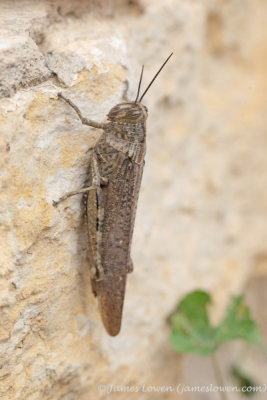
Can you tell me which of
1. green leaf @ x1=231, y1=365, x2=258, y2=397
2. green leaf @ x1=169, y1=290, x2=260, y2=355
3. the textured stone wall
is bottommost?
green leaf @ x1=231, y1=365, x2=258, y2=397

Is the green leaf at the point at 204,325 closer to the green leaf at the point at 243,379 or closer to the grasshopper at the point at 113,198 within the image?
the grasshopper at the point at 113,198

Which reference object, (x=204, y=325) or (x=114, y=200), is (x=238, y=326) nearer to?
(x=204, y=325)

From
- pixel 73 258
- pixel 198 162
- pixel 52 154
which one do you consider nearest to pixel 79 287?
pixel 73 258

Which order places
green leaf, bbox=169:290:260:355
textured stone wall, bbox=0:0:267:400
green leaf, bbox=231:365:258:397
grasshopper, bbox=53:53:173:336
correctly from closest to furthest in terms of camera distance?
textured stone wall, bbox=0:0:267:400, grasshopper, bbox=53:53:173:336, green leaf, bbox=169:290:260:355, green leaf, bbox=231:365:258:397


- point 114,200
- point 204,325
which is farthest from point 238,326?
point 114,200

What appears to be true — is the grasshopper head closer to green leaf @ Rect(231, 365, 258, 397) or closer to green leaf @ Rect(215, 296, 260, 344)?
green leaf @ Rect(215, 296, 260, 344)

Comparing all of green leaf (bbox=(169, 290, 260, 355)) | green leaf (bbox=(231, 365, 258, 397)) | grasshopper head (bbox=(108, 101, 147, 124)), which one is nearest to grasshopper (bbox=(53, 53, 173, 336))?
grasshopper head (bbox=(108, 101, 147, 124))
